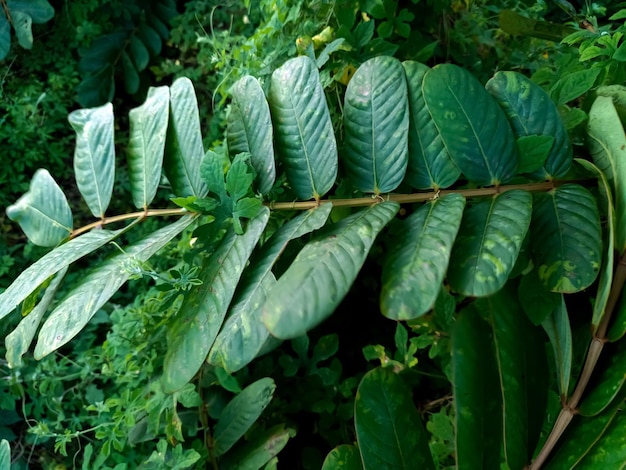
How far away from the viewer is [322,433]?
100cm

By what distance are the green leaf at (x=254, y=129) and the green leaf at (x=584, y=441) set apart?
476 millimetres

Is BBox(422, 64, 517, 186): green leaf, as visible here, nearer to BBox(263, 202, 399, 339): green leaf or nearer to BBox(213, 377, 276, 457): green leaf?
BBox(263, 202, 399, 339): green leaf

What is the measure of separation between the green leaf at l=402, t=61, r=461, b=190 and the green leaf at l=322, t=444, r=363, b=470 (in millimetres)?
348

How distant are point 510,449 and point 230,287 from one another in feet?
1.24

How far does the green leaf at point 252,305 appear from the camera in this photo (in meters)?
0.57

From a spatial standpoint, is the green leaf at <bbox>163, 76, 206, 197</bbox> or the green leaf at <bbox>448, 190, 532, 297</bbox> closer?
the green leaf at <bbox>448, 190, 532, 297</bbox>

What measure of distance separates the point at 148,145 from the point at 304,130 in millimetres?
240

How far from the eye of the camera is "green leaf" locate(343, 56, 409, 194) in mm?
656

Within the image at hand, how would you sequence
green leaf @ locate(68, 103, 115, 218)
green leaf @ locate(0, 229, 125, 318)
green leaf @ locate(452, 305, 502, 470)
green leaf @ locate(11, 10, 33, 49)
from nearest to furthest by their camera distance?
green leaf @ locate(452, 305, 502, 470) → green leaf @ locate(0, 229, 125, 318) → green leaf @ locate(68, 103, 115, 218) → green leaf @ locate(11, 10, 33, 49)

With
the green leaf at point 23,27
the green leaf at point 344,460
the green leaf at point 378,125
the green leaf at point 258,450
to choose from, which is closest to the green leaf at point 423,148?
the green leaf at point 378,125

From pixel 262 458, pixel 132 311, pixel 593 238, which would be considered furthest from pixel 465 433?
pixel 132 311

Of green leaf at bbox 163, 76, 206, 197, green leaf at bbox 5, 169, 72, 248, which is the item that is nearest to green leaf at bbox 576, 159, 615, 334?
green leaf at bbox 163, 76, 206, 197

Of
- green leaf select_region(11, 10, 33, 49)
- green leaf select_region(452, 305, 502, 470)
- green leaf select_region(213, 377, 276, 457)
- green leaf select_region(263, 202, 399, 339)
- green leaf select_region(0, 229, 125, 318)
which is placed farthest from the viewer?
green leaf select_region(11, 10, 33, 49)

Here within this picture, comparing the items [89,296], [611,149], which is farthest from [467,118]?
[89,296]
